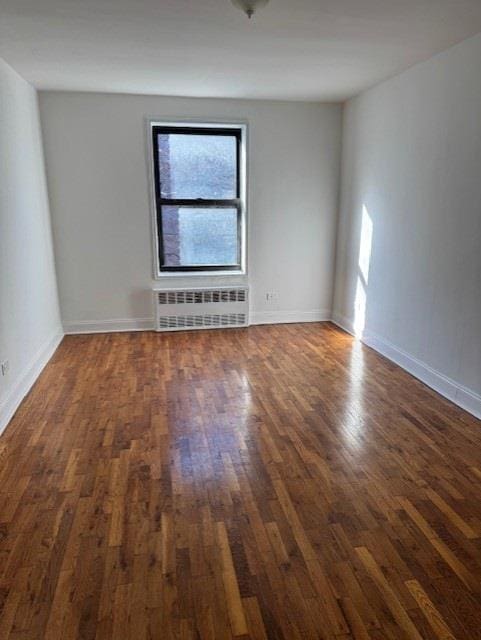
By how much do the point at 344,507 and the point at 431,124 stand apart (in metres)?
2.91

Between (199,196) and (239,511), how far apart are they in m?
3.71

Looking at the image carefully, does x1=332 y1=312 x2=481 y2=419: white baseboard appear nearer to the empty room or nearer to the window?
the empty room

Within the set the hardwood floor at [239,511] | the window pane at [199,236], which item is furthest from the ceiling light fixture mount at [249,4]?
the window pane at [199,236]

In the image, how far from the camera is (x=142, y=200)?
4746 mm

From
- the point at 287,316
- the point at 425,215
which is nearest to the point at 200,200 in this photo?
the point at 287,316

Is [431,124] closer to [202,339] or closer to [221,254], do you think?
[221,254]

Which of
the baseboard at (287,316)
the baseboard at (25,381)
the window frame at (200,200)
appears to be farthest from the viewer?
the baseboard at (287,316)

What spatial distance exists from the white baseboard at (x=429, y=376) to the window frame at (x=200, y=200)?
176 centimetres

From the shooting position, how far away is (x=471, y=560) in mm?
1764

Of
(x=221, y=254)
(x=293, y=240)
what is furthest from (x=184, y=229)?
(x=293, y=240)

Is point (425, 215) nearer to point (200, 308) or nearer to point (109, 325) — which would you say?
point (200, 308)

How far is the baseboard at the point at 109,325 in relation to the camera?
4898 millimetres

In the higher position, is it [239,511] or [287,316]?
[287,316]

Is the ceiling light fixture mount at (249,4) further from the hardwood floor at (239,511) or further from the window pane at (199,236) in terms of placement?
the window pane at (199,236)
